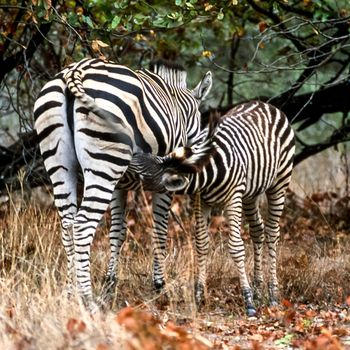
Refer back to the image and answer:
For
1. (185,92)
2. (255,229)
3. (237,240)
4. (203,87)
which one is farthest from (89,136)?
(255,229)

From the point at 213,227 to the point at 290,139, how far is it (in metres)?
3.81

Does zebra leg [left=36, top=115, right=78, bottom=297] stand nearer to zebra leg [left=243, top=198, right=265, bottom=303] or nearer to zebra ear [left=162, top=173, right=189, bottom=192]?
zebra ear [left=162, top=173, right=189, bottom=192]

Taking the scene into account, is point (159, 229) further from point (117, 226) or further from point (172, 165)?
point (172, 165)

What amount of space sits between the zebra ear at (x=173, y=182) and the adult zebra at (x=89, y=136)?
1.26ft

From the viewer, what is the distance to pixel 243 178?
8656 mm

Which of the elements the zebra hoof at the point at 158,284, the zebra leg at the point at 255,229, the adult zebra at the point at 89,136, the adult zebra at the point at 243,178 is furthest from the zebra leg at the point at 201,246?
the zebra leg at the point at 255,229

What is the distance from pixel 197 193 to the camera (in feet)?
27.7

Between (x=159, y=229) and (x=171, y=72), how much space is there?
72.0 inches

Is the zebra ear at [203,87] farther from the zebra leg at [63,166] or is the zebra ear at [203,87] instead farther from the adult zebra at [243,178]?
the zebra leg at [63,166]

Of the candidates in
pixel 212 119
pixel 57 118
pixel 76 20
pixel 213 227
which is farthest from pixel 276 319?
pixel 213 227

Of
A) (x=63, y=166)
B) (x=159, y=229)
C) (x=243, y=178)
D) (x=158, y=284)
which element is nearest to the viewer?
(x=63, y=166)

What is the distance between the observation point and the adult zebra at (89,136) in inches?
300

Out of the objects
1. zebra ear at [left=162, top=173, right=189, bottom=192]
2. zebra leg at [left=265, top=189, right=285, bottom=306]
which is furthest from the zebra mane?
zebra ear at [left=162, top=173, right=189, bottom=192]

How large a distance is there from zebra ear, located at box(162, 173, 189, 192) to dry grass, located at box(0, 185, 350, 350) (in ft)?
2.02
